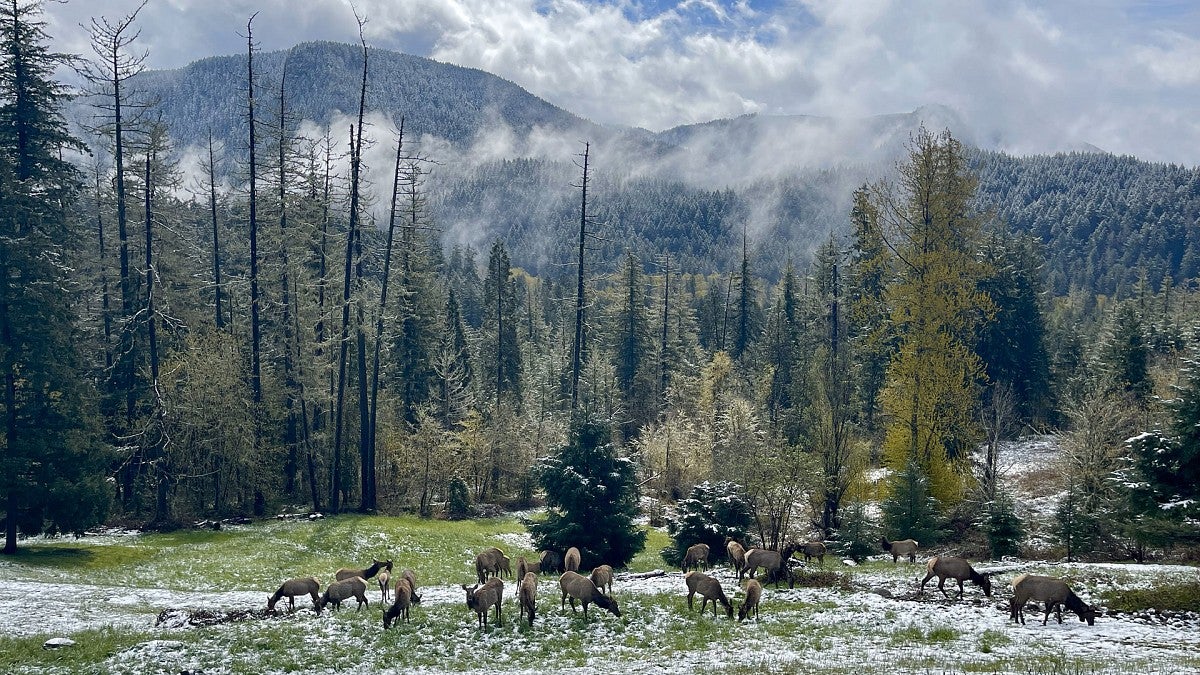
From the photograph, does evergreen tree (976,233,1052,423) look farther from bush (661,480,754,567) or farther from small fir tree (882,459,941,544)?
bush (661,480,754,567)

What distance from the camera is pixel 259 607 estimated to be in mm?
17797

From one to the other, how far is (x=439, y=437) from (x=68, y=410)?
781 inches

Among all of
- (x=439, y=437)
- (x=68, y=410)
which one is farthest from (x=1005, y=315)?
(x=68, y=410)

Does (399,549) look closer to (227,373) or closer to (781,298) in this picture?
(227,373)

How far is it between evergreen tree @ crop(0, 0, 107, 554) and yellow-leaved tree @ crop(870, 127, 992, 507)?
97.9 ft

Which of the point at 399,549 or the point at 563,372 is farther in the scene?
the point at 563,372

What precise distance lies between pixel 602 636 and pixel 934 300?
69.3ft

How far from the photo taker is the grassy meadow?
12523mm

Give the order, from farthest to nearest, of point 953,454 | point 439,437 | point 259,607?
point 439,437
point 953,454
point 259,607

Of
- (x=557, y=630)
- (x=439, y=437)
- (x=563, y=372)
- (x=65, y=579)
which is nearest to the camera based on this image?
(x=557, y=630)

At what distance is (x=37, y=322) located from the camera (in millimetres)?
24016

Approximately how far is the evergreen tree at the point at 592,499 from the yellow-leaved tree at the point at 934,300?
11850 millimetres

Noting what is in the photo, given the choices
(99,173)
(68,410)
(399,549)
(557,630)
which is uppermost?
(99,173)

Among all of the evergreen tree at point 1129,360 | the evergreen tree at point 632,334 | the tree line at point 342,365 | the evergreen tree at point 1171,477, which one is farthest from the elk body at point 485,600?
the evergreen tree at point 632,334
